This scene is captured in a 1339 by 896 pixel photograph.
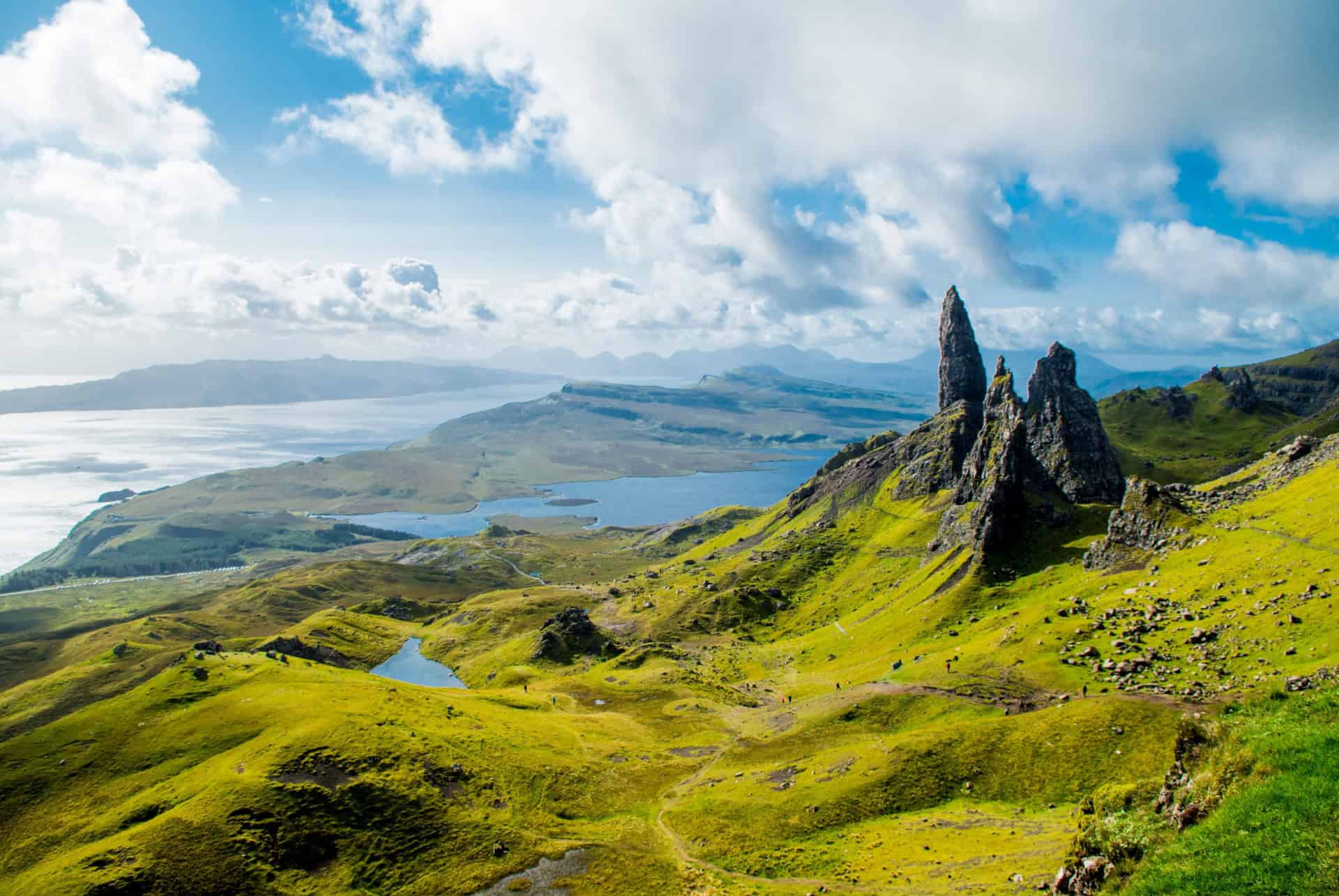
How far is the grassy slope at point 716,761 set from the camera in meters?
62.7

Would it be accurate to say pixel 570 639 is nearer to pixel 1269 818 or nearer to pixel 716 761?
pixel 716 761

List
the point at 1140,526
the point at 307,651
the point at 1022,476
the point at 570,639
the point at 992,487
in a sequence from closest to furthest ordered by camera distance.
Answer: the point at 1140,526
the point at 992,487
the point at 1022,476
the point at 570,639
the point at 307,651

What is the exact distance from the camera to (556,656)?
17862 cm

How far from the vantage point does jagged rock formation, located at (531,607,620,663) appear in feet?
588

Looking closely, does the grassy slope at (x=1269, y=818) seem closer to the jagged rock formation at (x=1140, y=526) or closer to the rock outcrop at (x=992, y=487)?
the jagged rock formation at (x=1140, y=526)

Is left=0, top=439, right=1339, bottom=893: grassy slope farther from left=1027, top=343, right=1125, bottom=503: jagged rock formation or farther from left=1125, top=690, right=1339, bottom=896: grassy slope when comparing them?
left=1027, top=343, right=1125, bottom=503: jagged rock formation

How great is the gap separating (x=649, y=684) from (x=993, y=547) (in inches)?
2879

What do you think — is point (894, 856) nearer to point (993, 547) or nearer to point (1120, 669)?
point (1120, 669)

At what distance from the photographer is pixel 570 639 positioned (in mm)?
183750

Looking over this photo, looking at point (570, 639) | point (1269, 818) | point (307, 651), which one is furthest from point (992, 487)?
point (307, 651)

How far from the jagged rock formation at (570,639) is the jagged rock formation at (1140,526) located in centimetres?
11542

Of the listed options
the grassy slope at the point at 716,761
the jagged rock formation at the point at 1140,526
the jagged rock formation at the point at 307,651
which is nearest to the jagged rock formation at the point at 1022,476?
the grassy slope at the point at 716,761

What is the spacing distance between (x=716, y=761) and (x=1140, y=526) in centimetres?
7345

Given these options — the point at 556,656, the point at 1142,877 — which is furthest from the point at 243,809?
Result: the point at 556,656
